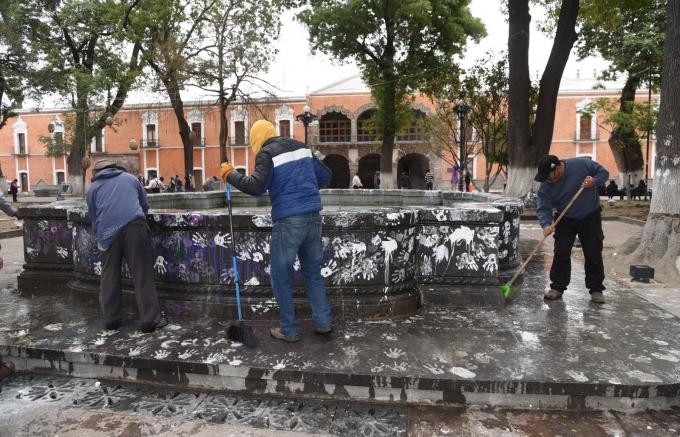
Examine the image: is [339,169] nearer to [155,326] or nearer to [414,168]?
[414,168]

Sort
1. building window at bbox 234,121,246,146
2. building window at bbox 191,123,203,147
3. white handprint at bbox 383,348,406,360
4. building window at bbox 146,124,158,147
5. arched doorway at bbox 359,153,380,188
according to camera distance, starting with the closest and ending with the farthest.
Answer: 1. white handprint at bbox 383,348,406,360
2. arched doorway at bbox 359,153,380,188
3. building window at bbox 234,121,246,146
4. building window at bbox 191,123,203,147
5. building window at bbox 146,124,158,147

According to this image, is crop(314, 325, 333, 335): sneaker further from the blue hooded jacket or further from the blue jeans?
the blue hooded jacket

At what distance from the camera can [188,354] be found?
3.14m

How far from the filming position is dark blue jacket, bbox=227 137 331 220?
10.6 ft

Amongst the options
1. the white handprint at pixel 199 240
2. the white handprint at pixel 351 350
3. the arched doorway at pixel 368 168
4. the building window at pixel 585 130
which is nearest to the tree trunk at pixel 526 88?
the white handprint at pixel 199 240

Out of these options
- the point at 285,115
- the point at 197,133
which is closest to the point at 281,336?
the point at 285,115

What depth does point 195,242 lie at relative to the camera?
13.1ft

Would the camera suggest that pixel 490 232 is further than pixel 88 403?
Yes

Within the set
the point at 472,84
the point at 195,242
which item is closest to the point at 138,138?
the point at 472,84

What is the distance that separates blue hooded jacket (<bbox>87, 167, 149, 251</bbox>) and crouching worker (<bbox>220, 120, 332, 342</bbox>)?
883 millimetres

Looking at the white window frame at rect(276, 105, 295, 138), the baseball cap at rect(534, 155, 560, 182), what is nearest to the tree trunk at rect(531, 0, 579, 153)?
the baseball cap at rect(534, 155, 560, 182)

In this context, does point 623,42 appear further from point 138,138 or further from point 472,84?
point 138,138

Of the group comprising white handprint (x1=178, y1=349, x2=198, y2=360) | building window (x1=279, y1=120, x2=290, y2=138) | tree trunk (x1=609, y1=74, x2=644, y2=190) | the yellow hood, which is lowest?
white handprint (x1=178, y1=349, x2=198, y2=360)

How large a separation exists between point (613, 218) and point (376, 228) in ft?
43.3
